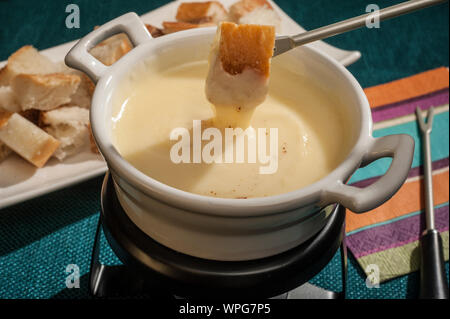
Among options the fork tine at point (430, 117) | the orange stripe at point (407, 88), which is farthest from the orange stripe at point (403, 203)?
the orange stripe at point (407, 88)

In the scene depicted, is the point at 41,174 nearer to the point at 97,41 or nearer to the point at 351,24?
the point at 97,41

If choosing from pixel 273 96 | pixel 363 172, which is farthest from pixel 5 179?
pixel 363 172

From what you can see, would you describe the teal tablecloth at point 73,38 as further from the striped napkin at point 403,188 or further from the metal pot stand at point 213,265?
the metal pot stand at point 213,265

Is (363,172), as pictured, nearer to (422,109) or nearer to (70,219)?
(422,109)

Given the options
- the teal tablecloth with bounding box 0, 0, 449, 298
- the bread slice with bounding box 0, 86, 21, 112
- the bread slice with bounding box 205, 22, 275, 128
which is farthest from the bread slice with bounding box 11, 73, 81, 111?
the bread slice with bounding box 205, 22, 275, 128

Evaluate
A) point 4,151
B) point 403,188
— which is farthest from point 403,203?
point 4,151
